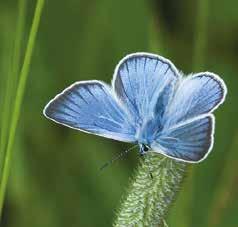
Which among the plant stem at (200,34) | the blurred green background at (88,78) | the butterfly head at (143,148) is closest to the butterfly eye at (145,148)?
the butterfly head at (143,148)

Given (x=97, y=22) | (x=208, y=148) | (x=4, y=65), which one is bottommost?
(x=208, y=148)

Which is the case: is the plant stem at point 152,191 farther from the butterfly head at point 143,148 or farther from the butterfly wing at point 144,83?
the butterfly wing at point 144,83

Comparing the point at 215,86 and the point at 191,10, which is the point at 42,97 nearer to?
the point at 191,10

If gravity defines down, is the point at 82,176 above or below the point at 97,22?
below

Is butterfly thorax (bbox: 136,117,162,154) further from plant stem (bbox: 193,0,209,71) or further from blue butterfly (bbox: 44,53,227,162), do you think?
plant stem (bbox: 193,0,209,71)

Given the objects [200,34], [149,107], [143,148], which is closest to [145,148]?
[143,148]

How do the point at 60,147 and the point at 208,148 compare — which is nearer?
the point at 208,148

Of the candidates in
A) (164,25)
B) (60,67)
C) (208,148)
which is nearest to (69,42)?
(60,67)
